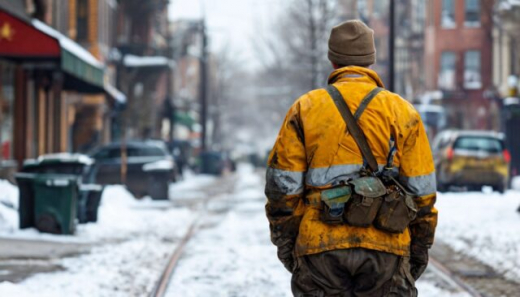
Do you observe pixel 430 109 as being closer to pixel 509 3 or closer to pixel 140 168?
pixel 509 3

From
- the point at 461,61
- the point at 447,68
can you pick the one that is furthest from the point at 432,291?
the point at 447,68

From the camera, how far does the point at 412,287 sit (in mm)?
4484

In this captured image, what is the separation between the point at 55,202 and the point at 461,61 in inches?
1503

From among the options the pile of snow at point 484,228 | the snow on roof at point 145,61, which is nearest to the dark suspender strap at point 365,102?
the pile of snow at point 484,228

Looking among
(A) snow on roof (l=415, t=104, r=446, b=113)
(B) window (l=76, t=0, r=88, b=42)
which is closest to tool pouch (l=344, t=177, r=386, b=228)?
(B) window (l=76, t=0, r=88, b=42)

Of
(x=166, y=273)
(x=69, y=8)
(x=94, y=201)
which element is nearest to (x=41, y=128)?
(x=69, y=8)

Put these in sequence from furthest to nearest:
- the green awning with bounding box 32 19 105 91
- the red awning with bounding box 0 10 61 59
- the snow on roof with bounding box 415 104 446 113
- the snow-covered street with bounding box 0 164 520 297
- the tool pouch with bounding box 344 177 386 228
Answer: the snow on roof with bounding box 415 104 446 113 → the green awning with bounding box 32 19 105 91 → the red awning with bounding box 0 10 61 59 → the snow-covered street with bounding box 0 164 520 297 → the tool pouch with bounding box 344 177 386 228

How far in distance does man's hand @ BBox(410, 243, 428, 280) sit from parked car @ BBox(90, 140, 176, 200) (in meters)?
19.5

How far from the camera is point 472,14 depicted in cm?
5056

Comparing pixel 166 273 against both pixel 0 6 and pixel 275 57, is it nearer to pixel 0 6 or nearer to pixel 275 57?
pixel 0 6

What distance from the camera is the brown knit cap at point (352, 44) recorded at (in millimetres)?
4562

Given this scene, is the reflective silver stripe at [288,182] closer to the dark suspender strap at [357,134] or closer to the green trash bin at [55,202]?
the dark suspender strap at [357,134]

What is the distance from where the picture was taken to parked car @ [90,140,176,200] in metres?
24.0

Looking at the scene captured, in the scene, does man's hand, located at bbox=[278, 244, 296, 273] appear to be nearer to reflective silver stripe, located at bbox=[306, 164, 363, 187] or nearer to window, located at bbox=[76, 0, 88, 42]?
reflective silver stripe, located at bbox=[306, 164, 363, 187]
